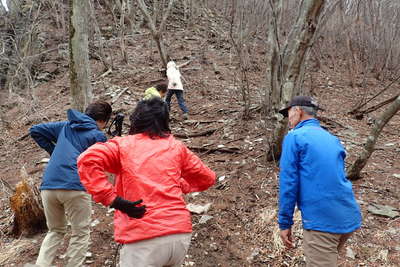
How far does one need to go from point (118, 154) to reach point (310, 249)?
63.5 inches

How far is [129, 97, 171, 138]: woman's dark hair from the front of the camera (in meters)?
2.22

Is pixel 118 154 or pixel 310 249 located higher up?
pixel 118 154

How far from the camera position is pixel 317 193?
7.68ft

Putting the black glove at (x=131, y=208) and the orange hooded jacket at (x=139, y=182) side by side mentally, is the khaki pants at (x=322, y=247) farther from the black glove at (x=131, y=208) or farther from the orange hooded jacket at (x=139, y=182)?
the black glove at (x=131, y=208)

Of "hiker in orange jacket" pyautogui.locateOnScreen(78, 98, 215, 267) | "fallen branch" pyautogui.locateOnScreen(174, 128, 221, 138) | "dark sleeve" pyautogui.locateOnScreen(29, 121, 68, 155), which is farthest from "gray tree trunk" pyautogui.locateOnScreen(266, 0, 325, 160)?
"dark sleeve" pyautogui.locateOnScreen(29, 121, 68, 155)

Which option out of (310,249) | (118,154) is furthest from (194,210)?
(118,154)

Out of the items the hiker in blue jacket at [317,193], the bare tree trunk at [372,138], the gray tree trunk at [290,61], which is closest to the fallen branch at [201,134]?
the gray tree trunk at [290,61]

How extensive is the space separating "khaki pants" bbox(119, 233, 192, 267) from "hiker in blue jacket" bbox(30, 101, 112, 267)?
4.18 ft

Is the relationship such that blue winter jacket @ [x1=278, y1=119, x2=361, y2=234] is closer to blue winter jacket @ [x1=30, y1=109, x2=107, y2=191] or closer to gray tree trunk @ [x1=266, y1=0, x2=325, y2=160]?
blue winter jacket @ [x1=30, y1=109, x2=107, y2=191]

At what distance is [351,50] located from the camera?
11.5 meters

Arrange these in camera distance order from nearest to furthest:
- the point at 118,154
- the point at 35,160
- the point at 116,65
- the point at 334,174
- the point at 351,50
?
the point at 118,154
the point at 334,174
the point at 35,160
the point at 351,50
the point at 116,65

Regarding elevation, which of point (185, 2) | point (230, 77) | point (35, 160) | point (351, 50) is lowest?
point (35, 160)

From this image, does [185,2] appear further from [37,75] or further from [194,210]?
[194,210]

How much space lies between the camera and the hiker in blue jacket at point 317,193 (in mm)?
2328
